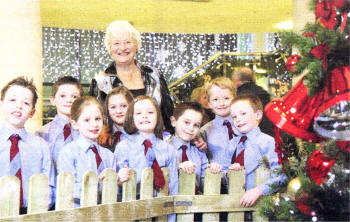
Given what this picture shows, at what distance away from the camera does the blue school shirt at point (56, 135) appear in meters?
3.12

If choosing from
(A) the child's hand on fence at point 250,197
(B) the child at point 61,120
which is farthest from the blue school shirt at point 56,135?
(A) the child's hand on fence at point 250,197

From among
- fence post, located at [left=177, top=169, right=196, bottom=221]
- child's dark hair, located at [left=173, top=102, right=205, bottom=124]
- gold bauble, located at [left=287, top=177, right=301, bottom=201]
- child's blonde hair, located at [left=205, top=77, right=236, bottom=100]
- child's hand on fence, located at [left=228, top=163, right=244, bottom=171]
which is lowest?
gold bauble, located at [left=287, top=177, right=301, bottom=201]

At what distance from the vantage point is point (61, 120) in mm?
3148

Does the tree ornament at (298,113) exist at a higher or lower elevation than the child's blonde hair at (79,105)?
lower

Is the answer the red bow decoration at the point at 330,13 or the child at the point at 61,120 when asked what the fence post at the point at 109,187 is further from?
the red bow decoration at the point at 330,13

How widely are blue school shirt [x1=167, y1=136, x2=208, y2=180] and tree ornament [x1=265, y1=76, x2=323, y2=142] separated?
1.22 meters

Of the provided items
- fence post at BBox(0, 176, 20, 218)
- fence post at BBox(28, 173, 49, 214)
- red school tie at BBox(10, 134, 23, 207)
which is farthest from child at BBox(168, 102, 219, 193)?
fence post at BBox(0, 176, 20, 218)

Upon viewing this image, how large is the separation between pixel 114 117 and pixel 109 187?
66 cm

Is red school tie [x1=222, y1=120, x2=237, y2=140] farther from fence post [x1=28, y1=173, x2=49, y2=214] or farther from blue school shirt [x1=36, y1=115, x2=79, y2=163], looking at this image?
fence post [x1=28, y1=173, x2=49, y2=214]

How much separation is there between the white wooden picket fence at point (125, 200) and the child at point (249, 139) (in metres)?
0.10

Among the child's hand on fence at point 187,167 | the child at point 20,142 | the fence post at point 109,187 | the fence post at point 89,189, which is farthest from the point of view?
the child's hand on fence at point 187,167

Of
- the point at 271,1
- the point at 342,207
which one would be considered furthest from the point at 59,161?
the point at 271,1

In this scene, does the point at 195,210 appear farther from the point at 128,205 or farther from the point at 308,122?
the point at 308,122

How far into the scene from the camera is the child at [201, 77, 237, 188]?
11.5ft
